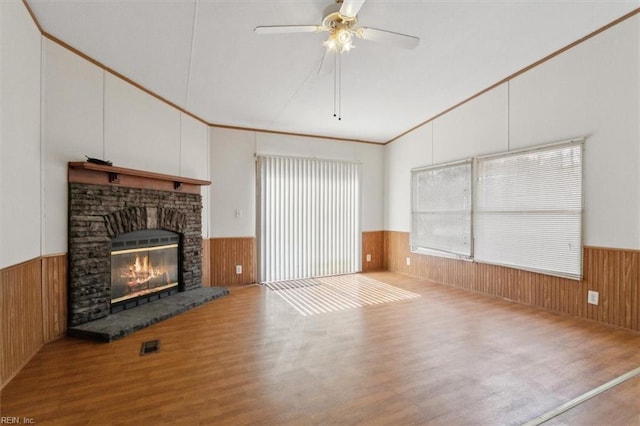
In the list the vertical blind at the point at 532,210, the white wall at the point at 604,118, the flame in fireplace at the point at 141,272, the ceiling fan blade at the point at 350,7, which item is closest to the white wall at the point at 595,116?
the white wall at the point at 604,118

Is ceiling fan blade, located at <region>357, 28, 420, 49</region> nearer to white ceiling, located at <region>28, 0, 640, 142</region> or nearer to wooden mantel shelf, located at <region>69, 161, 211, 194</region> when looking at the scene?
white ceiling, located at <region>28, 0, 640, 142</region>

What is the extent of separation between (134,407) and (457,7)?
386cm

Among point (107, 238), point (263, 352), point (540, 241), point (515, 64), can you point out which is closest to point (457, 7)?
point (515, 64)

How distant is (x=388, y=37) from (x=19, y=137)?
301cm

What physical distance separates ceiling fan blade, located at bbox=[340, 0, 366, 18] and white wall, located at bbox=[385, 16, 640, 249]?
2.90 metres

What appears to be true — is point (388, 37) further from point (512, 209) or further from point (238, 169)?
point (238, 169)

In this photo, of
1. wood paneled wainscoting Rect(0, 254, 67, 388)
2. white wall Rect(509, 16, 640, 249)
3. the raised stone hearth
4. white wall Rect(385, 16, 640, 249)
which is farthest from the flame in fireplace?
white wall Rect(509, 16, 640, 249)

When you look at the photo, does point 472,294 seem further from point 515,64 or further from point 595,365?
point 515,64

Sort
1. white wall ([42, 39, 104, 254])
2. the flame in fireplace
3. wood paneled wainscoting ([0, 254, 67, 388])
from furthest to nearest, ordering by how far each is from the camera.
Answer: the flame in fireplace
white wall ([42, 39, 104, 254])
wood paneled wainscoting ([0, 254, 67, 388])

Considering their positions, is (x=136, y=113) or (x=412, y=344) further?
(x=136, y=113)

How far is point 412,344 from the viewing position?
2910 mm

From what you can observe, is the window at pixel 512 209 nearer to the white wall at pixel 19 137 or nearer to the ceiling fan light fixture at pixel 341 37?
the ceiling fan light fixture at pixel 341 37

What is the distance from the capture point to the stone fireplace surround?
3.09 metres

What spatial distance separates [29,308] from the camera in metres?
2.58
